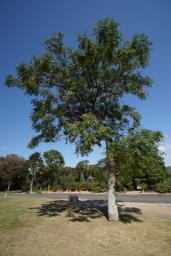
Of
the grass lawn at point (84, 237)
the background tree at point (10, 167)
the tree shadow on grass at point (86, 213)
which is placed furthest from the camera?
the background tree at point (10, 167)

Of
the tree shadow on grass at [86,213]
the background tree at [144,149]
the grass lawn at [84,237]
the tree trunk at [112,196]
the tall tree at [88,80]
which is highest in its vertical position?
the tall tree at [88,80]

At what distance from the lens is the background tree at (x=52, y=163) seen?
61.4 metres

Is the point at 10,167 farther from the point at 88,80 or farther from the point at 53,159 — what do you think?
the point at 88,80

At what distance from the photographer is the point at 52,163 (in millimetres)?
62750

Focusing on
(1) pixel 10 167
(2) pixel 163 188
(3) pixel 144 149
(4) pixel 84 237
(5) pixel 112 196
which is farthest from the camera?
(1) pixel 10 167

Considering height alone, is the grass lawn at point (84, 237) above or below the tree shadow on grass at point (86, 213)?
below

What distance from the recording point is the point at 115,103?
46.0ft

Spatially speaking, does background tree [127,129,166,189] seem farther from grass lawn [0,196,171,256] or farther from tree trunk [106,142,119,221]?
grass lawn [0,196,171,256]

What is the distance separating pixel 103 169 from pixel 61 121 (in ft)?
12.1

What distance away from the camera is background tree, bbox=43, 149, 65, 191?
61.4 metres

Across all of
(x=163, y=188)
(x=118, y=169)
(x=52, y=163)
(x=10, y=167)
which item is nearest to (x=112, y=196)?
(x=118, y=169)

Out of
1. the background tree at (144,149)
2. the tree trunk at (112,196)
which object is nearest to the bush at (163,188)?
the tree trunk at (112,196)

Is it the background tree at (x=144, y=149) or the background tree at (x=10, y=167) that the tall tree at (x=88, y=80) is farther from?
the background tree at (x=10, y=167)

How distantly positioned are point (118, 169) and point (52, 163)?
175ft
